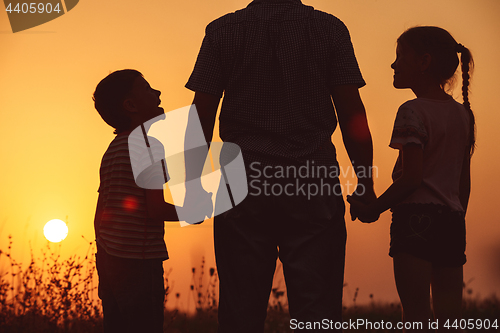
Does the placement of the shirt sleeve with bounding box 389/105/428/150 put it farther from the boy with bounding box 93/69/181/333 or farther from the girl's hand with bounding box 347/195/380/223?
the boy with bounding box 93/69/181/333

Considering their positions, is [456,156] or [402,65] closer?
[456,156]

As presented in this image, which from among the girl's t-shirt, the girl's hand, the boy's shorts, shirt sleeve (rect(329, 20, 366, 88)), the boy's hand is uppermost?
shirt sleeve (rect(329, 20, 366, 88))

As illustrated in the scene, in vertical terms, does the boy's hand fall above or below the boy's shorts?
above

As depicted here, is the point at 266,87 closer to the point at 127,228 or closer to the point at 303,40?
the point at 303,40

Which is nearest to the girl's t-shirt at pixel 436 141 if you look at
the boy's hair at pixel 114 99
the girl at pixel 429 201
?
the girl at pixel 429 201

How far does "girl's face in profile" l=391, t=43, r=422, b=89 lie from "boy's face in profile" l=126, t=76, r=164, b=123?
1486mm

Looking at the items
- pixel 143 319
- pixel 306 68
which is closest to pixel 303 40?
pixel 306 68

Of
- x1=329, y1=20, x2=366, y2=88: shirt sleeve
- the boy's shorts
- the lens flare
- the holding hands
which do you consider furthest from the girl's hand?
the lens flare

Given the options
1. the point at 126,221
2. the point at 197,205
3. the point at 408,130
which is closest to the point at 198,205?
the point at 197,205

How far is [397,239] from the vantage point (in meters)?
2.24

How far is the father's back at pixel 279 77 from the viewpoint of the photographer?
1.94 m

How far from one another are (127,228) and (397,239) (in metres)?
1.47

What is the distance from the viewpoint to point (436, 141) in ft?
7.47

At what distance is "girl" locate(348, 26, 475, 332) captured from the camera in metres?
2.18
